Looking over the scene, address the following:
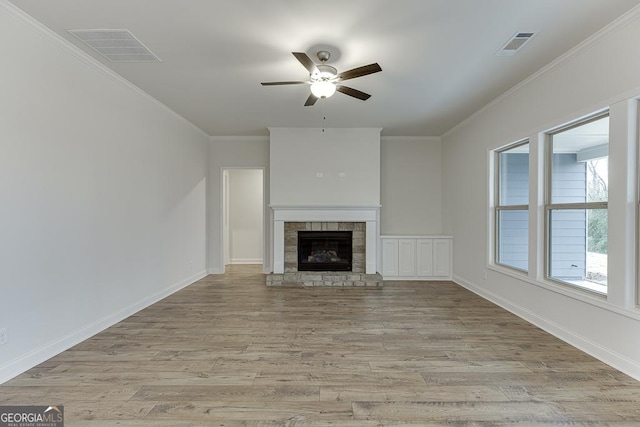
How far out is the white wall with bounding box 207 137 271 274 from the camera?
20.5 feet

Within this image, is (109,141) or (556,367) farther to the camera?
(109,141)

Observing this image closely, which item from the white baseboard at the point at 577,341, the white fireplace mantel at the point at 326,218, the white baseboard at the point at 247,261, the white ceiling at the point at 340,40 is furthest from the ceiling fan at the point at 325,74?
the white baseboard at the point at 247,261

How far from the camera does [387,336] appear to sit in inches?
122

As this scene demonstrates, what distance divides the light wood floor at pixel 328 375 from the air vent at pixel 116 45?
2801 millimetres

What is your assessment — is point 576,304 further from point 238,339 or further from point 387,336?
point 238,339

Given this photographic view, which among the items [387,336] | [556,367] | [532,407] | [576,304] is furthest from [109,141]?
[576,304]

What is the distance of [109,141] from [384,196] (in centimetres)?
468

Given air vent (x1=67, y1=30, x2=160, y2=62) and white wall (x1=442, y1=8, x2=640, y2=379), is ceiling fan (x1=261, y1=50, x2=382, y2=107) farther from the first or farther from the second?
white wall (x1=442, y1=8, x2=640, y2=379)

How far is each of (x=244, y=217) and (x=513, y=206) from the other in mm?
5686

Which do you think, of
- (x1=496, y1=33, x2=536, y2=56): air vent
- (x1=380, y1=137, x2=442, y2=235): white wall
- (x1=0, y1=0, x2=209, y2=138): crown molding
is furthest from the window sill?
(x1=0, y1=0, x2=209, y2=138): crown molding

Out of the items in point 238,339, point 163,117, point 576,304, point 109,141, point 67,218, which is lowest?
point 238,339

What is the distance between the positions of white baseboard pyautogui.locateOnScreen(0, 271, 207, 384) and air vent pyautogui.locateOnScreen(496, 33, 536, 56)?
4.82m

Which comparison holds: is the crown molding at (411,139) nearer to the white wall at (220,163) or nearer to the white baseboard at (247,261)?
the white wall at (220,163)

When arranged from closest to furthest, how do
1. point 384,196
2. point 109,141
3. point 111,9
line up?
point 111,9
point 109,141
point 384,196
